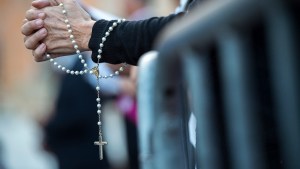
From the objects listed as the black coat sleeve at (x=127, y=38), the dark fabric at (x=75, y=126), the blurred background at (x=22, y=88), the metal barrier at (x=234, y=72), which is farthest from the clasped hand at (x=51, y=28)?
the blurred background at (x=22, y=88)

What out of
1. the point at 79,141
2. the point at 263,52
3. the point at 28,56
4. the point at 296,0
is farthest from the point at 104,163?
the point at 28,56

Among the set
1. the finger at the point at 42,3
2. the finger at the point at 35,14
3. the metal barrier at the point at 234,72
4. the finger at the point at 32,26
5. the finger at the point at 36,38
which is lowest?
the metal barrier at the point at 234,72

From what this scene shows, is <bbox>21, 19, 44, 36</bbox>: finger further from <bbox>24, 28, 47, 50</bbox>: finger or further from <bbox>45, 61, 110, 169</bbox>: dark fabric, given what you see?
<bbox>45, 61, 110, 169</bbox>: dark fabric

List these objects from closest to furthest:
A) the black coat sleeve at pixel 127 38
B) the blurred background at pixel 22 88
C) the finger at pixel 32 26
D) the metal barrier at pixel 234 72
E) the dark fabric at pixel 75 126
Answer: the metal barrier at pixel 234 72
the black coat sleeve at pixel 127 38
the finger at pixel 32 26
the dark fabric at pixel 75 126
the blurred background at pixel 22 88

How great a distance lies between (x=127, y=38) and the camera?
9.98 feet

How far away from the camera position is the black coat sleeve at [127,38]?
2982 millimetres

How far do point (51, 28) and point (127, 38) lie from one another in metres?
0.41

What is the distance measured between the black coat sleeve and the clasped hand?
15cm

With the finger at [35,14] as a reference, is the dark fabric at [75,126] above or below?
below

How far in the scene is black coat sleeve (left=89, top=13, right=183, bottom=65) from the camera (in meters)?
2.98

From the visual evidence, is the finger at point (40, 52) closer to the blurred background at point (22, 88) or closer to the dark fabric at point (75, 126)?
the dark fabric at point (75, 126)

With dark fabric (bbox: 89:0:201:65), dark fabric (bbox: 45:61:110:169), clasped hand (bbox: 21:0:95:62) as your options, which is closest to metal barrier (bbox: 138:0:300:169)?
dark fabric (bbox: 89:0:201:65)

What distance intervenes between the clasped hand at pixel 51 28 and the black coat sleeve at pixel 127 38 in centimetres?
15

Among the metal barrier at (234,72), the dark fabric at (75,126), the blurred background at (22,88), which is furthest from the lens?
the blurred background at (22,88)
